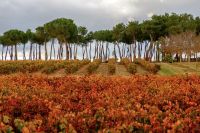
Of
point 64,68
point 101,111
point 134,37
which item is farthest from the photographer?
point 134,37

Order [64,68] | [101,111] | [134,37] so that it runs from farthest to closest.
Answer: [134,37] → [64,68] → [101,111]

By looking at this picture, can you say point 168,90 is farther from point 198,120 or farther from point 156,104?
point 198,120

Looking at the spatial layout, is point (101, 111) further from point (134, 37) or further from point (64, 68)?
point (134, 37)

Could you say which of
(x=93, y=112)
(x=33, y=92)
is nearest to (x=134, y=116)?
(x=93, y=112)

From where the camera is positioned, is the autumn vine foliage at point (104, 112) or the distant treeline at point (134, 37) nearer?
the autumn vine foliage at point (104, 112)

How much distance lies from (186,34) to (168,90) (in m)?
90.2

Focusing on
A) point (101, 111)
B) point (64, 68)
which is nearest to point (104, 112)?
point (101, 111)

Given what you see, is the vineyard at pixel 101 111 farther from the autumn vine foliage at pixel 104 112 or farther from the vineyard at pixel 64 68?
the vineyard at pixel 64 68

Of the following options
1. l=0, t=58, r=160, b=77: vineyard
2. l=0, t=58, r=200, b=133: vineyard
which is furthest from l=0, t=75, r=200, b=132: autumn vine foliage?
l=0, t=58, r=160, b=77: vineyard

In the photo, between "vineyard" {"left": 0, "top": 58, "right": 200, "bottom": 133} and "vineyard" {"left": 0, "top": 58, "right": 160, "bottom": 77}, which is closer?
"vineyard" {"left": 0, "top": 58, "right": 200, "bottom": 133}

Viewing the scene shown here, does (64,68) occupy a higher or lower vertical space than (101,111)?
lower

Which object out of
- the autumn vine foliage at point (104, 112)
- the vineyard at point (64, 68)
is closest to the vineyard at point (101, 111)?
the autumn vine foliage at point (104, 112)

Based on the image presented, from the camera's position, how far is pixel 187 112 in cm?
779

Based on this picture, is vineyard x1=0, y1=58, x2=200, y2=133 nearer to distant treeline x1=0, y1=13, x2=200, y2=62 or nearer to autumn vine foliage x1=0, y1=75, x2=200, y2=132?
autumn vine foliage x1=0, y1=75, x2=200, y2=132
